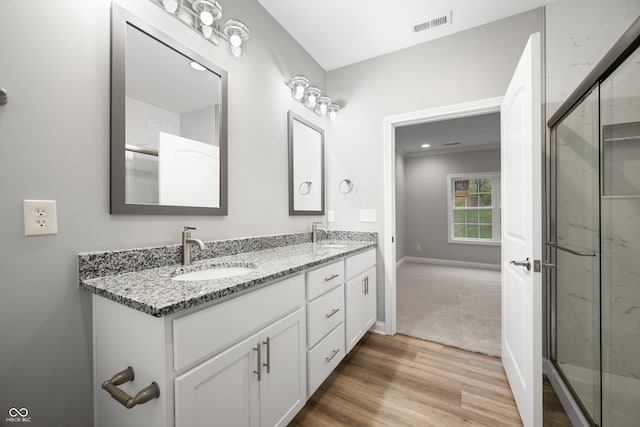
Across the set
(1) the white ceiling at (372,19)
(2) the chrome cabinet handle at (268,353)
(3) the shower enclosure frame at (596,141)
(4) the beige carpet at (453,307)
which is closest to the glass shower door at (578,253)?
(3) the shower enclosure frame at (596,141)

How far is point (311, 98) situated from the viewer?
227 centimetres

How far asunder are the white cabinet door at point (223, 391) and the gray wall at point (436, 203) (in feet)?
17.7

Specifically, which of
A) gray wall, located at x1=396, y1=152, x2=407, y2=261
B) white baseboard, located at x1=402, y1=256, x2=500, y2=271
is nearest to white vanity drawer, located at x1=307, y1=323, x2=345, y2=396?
gray wall, located at x1=396, y1=152, x2=407, y2=261

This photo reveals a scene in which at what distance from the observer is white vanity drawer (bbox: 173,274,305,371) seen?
784 millimetres

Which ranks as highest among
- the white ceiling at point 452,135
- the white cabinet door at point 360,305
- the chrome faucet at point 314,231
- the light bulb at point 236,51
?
the white ceiling at point 452,135

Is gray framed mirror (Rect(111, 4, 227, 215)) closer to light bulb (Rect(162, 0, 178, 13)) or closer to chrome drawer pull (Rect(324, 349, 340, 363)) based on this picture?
light bulb (Rect(162, 0, 178, 13))

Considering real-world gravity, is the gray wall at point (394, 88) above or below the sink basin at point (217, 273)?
above

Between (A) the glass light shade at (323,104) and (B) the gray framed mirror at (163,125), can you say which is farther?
(A) the glass light shade at (323,104)

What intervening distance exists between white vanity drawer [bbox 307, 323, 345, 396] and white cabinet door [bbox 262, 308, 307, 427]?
0.07 m

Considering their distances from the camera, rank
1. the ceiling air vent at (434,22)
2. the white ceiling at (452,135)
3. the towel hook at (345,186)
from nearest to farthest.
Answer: the ceiling air vent at (434,22) < the towel hook at (345,186) < the white ceiling at (452,135)

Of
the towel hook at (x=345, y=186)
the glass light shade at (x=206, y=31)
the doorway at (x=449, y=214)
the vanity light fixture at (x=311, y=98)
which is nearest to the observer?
the glass light shade at (x=206, y=31)

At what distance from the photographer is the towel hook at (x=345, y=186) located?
2541 millimetres

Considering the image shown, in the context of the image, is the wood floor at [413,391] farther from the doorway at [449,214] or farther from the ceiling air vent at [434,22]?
the ceiling air vent at [434,22]

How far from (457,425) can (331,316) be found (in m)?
0.85
